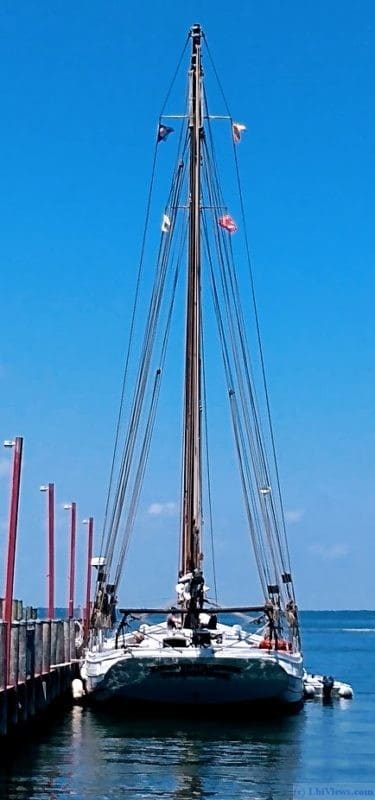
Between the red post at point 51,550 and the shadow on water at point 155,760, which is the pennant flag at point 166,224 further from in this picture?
the shadow on water at point 155,760

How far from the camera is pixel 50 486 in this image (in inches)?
1885

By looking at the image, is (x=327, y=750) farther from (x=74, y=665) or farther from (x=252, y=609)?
(x=74, y=665)

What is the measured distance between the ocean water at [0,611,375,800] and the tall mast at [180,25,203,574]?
19.1 feet

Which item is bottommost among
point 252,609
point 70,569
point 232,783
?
point 232,783

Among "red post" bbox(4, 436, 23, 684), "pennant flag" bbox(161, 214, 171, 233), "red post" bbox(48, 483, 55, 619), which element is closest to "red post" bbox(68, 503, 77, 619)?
"red post" bbox(48, 483, 55, 619)

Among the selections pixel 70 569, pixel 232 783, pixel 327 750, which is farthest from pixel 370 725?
pixel 70 569

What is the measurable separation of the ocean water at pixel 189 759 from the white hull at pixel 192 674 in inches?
28.7

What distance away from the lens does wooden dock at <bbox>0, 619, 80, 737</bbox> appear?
31536mm

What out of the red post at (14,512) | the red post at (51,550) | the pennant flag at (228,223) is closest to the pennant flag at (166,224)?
the pennant flag at (228,223)

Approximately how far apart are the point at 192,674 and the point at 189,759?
5.27 meters

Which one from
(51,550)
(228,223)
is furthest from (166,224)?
(51,550)

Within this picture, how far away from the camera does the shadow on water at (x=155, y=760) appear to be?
26.0 metres

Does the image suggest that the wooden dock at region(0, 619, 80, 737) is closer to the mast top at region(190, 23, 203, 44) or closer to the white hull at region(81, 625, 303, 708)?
the white hull at region(81, 625, 303, 708)

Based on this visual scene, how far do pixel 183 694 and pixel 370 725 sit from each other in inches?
293
